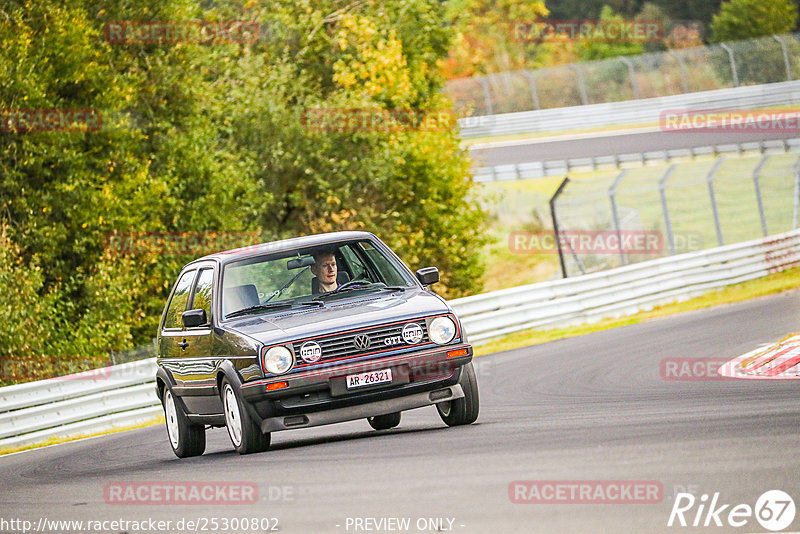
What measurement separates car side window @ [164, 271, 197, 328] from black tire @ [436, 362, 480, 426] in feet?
8.64

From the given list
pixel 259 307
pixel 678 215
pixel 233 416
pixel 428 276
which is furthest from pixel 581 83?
pixel 233 416

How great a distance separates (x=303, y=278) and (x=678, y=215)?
1025 inches

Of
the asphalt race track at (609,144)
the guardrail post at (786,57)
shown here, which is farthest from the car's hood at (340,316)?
the guardrail post at (786,57)

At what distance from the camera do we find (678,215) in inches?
1377

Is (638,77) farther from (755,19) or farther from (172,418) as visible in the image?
(172,418)

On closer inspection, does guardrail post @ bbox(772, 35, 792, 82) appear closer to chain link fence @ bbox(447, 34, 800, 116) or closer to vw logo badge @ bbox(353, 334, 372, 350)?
chain link fence @ bbox(447, 34, 800, 116)

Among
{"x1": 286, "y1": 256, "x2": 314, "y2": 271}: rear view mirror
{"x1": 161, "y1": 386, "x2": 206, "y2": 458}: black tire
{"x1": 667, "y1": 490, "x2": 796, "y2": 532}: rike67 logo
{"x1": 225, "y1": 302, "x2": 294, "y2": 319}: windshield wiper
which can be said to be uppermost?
{"x1": 286, "y1": 256, "x2": 314, "y2": 271}: rear view mirror

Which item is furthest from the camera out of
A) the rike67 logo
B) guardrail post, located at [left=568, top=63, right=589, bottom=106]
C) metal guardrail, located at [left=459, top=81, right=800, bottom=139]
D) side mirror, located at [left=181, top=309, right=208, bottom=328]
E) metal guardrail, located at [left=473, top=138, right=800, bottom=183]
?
guardrail post, located at [left=568, top=63, right=589, bottom=106]

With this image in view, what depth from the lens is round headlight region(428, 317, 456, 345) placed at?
9.43 m

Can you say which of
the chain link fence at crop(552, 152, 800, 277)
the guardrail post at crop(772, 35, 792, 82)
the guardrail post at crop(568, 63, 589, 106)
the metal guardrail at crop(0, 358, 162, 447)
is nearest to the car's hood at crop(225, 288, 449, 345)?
the metal guardrail at crop(0, 358, 162, 447)

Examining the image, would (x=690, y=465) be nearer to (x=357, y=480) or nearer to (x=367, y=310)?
(x=357, y=480)

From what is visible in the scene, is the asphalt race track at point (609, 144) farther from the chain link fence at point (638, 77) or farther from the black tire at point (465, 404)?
the black tire at point (465, 404)

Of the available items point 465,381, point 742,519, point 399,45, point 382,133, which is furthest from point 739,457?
point 399,45

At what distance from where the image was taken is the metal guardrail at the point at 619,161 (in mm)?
39750
